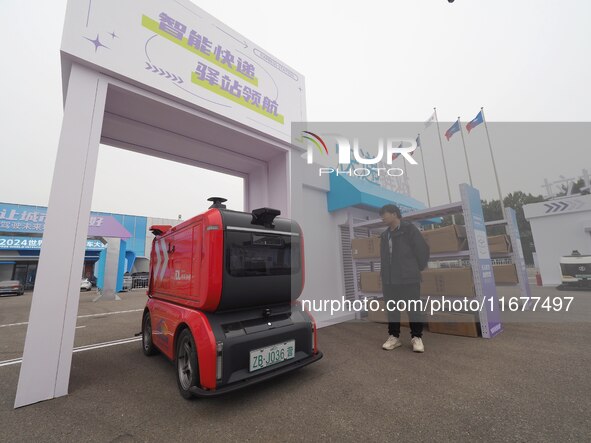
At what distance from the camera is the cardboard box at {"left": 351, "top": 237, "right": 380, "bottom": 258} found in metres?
5.81

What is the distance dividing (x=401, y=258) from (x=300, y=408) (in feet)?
8.38

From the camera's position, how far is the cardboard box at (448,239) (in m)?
4.75

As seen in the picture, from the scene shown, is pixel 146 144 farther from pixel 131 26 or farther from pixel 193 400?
pixel 193 400

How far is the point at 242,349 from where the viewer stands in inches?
98.1

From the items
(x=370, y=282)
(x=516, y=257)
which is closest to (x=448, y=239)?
(x=370, y=282)

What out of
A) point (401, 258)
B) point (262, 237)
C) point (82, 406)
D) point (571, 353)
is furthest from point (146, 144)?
point (571, 353)

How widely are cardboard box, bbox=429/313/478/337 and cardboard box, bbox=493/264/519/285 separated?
10.7 feet

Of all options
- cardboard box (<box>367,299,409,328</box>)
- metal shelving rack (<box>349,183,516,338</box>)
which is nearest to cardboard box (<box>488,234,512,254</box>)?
metal shelving rack (<box>349,183,516,338</box>)

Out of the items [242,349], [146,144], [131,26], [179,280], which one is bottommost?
[242,349]

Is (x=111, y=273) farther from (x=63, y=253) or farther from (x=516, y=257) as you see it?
(x=516, y=257)

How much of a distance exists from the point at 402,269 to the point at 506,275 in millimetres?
4931

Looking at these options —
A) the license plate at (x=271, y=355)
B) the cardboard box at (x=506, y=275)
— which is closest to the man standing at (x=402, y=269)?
the license plate at (x=271, y=355)

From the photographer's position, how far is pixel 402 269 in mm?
3928

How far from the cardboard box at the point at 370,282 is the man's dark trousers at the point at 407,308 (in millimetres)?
1620
